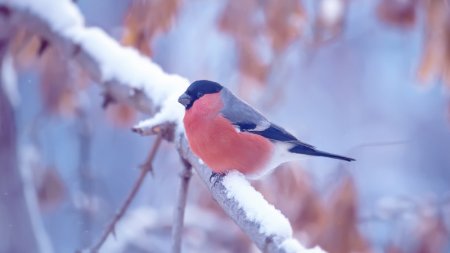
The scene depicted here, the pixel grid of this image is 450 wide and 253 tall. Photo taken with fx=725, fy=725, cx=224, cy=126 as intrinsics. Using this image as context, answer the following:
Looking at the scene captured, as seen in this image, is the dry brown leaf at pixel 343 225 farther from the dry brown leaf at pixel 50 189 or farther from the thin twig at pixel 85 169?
the dry brown leaf at pixel 50 189

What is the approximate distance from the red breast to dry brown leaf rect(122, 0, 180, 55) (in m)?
0.35

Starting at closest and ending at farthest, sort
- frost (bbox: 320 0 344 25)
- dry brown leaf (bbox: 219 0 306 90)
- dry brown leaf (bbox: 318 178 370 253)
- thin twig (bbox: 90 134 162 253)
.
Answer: thin twig (bbox: 90 134 162 253) < dry brown leaf (bbox: 318 178 370 253) < dry brown leaf (bbox: 219 0 306 90) < frost (bbox: 320 0 344 25)

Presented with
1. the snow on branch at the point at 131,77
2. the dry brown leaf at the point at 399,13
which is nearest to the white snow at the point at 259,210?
the snow on branch at the point at 131,77

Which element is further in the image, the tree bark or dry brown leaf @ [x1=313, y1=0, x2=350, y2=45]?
dry brown leaf @ [x1=313, y1=0, x2=350, y2=45]

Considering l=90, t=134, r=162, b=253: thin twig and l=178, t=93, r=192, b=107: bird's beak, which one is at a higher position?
l=178, t=93, r=192, b=107: bird's beak

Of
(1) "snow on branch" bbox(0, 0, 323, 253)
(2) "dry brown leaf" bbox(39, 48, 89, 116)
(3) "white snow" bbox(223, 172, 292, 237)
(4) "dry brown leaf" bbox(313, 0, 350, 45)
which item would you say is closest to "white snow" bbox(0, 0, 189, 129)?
(1) "snow on branch" bbox(0, 0, 323, 253)

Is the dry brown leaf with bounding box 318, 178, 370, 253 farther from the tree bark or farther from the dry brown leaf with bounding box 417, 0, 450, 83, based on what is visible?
the tree bark

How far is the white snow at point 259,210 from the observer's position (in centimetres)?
83

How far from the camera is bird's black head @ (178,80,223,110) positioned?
1.27 m

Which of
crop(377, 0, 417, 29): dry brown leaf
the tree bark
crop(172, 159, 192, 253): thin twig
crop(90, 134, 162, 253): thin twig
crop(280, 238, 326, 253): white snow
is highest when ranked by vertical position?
crop(377, 0, 417, 29): dry brown leaf

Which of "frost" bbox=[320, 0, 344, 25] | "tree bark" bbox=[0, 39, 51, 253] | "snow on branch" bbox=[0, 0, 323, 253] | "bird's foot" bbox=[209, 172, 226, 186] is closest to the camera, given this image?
"snow on branch" bbox=[0, 0, 323, 253]

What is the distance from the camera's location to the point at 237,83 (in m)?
2.32

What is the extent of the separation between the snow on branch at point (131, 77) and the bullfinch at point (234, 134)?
3 centimetres

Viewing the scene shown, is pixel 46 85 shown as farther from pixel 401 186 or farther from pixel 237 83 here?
pixel 401 186
